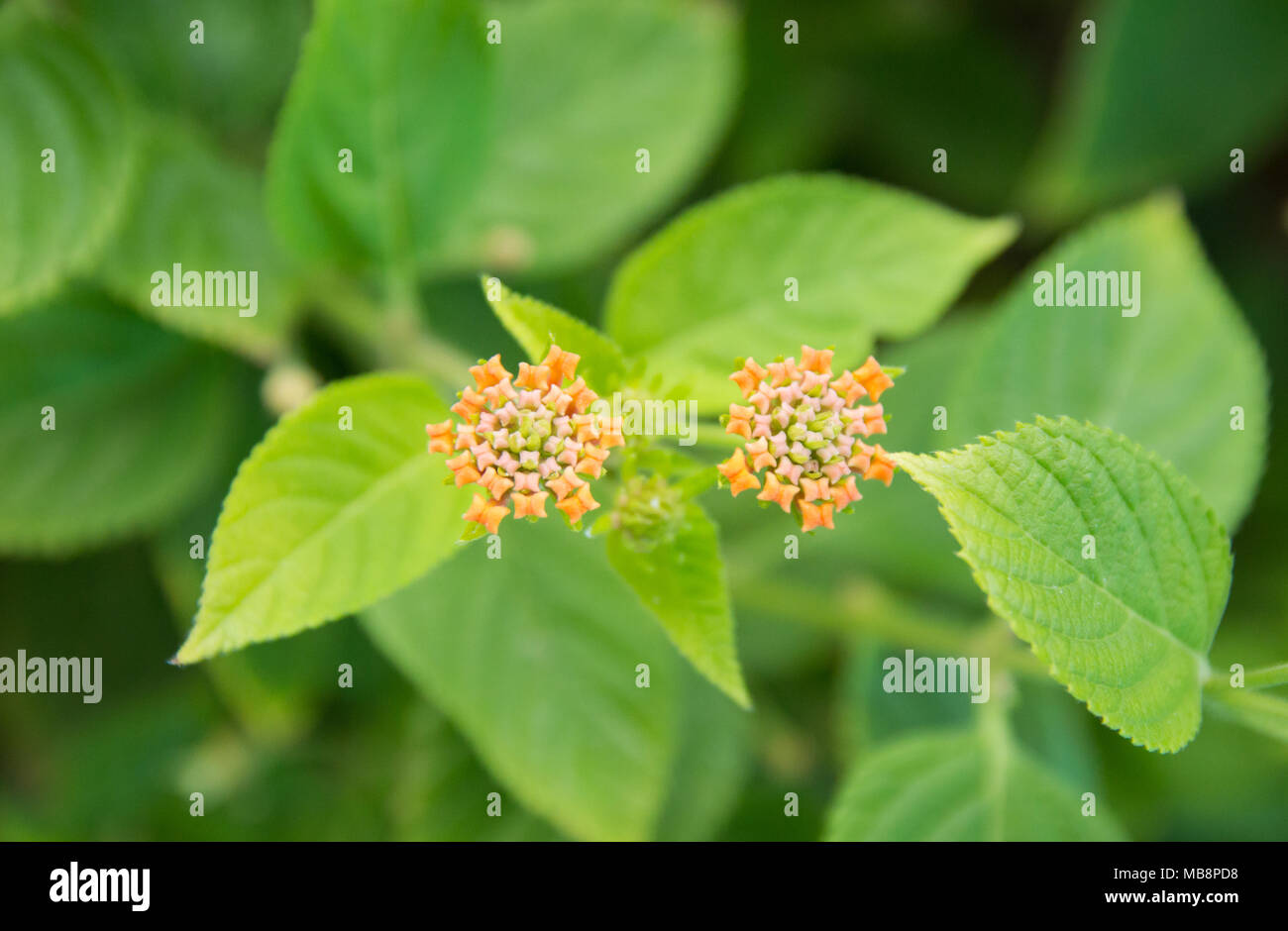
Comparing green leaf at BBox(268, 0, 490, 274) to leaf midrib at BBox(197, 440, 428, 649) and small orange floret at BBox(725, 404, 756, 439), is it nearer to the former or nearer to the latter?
leaf midrib at BBox(197, 440, 428, 649)

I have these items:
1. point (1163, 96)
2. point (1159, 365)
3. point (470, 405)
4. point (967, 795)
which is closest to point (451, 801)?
point (967, 795)

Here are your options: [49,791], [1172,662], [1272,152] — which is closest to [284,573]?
[1172,662]

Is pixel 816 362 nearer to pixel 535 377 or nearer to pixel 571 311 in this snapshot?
pixel 535 377

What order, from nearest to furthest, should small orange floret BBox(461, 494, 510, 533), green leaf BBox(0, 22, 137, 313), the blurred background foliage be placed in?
small orange floret BBox(461, 494, 510, 533) → green leaf BBox(0, 22, 137, 313) → the blurred background foliage

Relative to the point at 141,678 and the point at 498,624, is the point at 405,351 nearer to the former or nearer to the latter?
the point at 498,624

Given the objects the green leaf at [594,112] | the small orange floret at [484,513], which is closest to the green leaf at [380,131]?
the green leaf at [594,112]

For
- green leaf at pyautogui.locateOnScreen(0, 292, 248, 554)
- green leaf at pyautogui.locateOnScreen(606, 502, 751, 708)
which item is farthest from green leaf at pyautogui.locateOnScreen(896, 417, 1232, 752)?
green leaf at pyautogui.locateOnScreen(0, 292, 248, 554)
